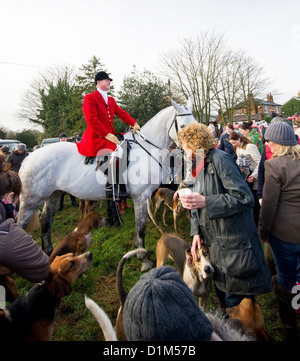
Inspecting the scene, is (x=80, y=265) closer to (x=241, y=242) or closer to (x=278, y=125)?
(x=241, y=242)

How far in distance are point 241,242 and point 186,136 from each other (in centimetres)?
105

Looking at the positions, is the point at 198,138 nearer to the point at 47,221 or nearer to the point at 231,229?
the point at 231,229

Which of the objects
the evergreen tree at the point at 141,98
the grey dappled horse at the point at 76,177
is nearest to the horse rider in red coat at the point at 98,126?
the grey dappled horse at the point at 76,177

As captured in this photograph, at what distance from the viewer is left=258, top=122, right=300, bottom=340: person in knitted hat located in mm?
2020

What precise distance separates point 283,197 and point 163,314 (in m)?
1.77

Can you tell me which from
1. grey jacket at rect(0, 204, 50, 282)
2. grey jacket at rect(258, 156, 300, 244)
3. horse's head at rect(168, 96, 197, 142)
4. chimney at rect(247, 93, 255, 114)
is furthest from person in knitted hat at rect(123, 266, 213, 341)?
chimney at rect(247, 93, 255, 114)

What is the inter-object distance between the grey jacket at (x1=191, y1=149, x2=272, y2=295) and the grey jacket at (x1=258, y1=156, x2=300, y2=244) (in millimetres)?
270

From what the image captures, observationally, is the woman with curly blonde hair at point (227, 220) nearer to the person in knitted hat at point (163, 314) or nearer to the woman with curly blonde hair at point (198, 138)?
the woman with curly blonde hair at point (198, 138)

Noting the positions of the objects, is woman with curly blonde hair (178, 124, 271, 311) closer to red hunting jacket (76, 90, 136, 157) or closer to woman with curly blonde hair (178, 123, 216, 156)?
woman with curly blonde hair (178, 123, 216, 156)

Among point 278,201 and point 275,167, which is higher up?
point 275,167

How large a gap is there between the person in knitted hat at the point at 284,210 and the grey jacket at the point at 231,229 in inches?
11.9
